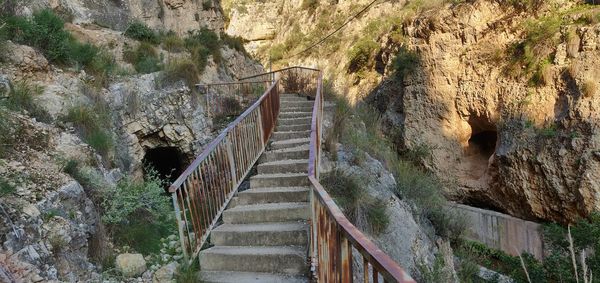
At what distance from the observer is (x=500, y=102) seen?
45.3 ft

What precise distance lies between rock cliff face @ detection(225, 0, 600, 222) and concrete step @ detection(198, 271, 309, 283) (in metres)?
11.3

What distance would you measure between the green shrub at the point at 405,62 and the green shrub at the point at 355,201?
36.7 ft

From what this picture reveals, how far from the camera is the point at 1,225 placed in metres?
3.55

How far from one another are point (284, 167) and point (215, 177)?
1.47 meters

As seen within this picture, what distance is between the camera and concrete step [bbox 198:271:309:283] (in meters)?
4.17

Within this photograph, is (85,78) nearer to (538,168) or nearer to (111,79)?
(111,79)

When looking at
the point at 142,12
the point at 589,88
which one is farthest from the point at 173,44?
the point at 589,88

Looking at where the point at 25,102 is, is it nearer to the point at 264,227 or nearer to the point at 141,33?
the point at 264,227

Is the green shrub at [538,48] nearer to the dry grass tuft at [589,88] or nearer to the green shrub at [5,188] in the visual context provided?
the dry grass tuft at [589,88]

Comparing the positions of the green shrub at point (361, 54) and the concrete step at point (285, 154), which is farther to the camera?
the green shrub at point (361, 54)

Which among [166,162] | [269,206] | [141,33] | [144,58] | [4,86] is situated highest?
[141,33]

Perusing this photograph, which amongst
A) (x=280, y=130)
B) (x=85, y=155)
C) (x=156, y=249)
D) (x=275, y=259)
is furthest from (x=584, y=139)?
(x=85, y=155)

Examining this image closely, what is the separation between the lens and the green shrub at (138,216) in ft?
16.1

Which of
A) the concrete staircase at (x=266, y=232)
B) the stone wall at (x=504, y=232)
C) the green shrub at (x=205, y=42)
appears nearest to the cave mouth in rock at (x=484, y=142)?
the stone wall at (x=504, y=232)
